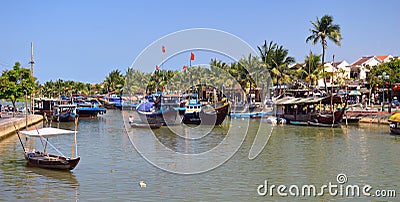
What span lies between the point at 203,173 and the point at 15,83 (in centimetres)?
3212

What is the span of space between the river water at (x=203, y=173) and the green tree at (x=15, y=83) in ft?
47.7

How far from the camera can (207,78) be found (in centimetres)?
7756

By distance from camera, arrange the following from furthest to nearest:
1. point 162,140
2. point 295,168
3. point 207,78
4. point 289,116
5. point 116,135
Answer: point 207,78, point 289,116, point 116,135, point 162,140, point 295,168

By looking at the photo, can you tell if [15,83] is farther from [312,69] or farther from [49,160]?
[312,69]

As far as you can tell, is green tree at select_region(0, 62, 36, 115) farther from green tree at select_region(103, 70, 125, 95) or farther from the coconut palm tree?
green tree at select_region(103, 70, 125, 95)

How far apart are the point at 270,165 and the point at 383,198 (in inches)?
269

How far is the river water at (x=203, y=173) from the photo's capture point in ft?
52.9

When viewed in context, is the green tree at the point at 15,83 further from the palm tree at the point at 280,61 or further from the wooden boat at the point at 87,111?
the palm tree at the point at 280,61

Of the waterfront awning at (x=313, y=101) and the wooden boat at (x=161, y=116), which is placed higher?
the waterfront awning at (x=313, y=101)

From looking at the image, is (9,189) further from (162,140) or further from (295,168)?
(162,140)

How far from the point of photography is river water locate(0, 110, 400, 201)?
52.9ft

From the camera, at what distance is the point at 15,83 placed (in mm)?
46594

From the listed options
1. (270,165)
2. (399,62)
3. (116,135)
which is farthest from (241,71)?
(270,165)

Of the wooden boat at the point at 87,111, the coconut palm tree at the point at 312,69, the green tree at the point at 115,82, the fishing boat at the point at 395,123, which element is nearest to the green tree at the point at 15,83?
the wooden boat at the point at 87,111
